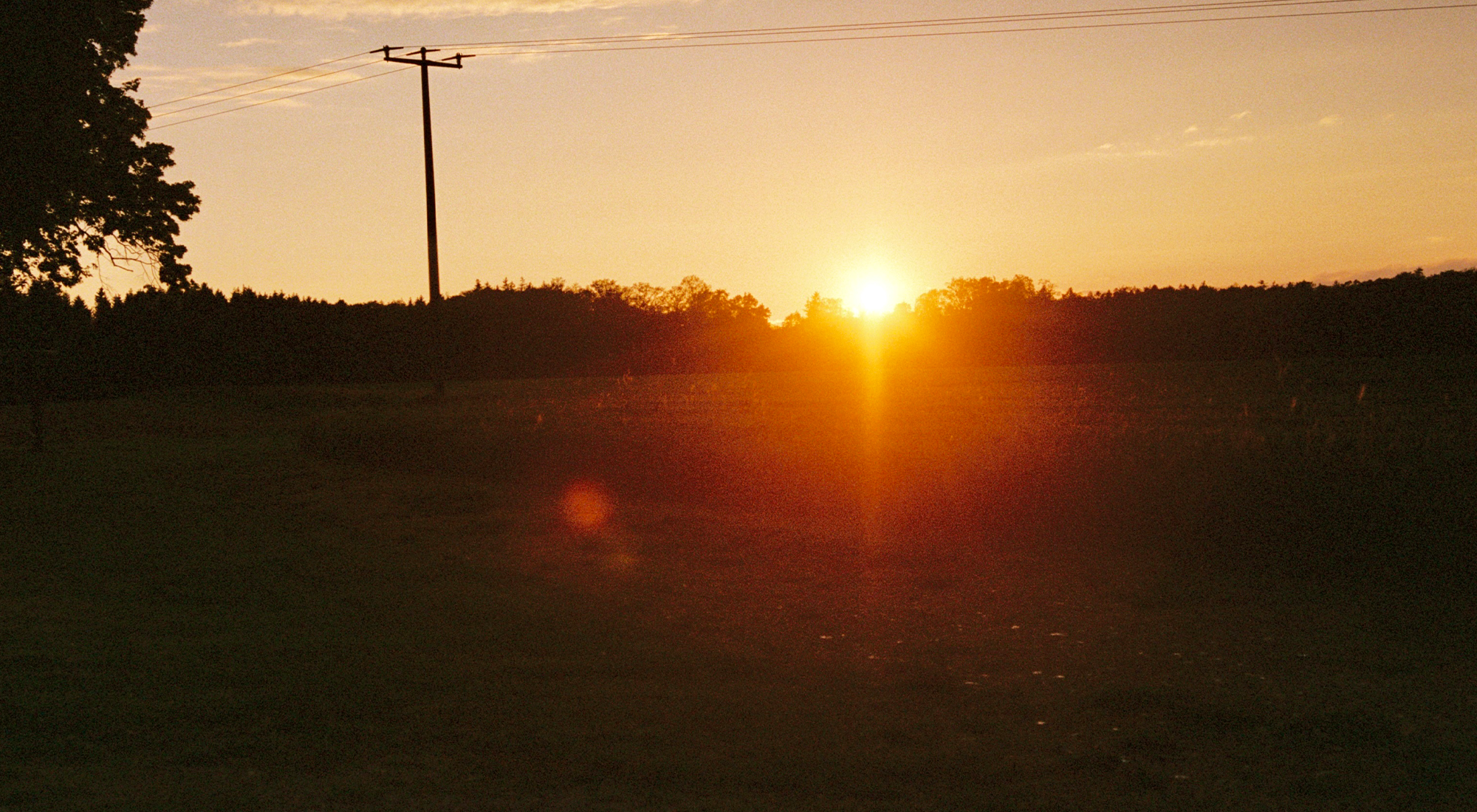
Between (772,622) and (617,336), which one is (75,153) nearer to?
(772,622)

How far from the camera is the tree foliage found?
16.8 meters

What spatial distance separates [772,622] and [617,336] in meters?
44.3

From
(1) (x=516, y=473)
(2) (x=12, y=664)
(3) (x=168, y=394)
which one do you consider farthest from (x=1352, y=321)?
(3) (x=168, y=394)

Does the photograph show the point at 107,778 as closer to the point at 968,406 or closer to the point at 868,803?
the point at 868,803

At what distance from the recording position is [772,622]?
8.33 m

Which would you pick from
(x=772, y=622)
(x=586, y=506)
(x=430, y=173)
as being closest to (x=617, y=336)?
(x=430, y=173)

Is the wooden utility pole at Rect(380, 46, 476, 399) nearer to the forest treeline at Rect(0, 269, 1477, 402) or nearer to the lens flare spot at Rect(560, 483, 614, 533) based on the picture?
the forest treeline at Rect(0, 269, 1477, 402)

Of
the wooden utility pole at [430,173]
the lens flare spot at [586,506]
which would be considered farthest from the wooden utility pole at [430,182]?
the lens flare spot at [586,506]

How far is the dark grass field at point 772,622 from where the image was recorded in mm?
5102

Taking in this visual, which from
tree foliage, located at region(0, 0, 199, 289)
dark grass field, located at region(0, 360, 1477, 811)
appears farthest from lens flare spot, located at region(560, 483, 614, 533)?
tree foliage, located at region(0, 0, 199, 289)

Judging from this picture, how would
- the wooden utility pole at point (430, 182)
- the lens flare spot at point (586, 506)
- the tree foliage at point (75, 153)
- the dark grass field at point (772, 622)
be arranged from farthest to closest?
the wooden utility pole at point (430, 182) → the tree foliage at point (75, 153) → the lens flare spot at point (586, 506) → the dark grass field at point (772, 622)

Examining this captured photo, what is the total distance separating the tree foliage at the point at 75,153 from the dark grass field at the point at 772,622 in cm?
485

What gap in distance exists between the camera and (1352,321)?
32188mm

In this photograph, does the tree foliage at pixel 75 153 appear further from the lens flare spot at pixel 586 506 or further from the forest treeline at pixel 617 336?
the lens flare spot at pixel 586 506
